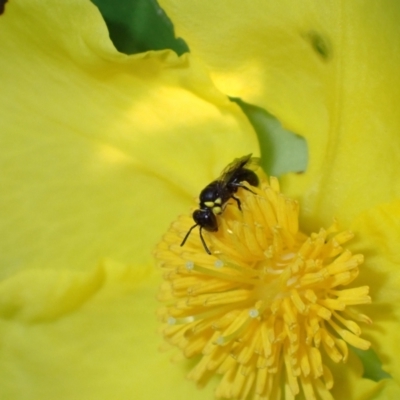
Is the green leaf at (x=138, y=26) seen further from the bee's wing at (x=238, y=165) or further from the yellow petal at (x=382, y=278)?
the yellow petal at (x=382, y=278)

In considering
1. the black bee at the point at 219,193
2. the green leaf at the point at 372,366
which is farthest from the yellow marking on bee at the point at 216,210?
the green leaf at the point at 372,366

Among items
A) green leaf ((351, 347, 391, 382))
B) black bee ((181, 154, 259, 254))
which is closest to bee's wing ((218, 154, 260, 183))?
black bee ((181, 154, 259, 254))

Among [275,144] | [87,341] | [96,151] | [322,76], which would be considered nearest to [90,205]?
[96,151]

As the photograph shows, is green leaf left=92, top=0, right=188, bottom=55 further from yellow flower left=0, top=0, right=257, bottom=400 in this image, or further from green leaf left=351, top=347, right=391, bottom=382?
green leaf left=351, top=347, right=391, bottom=382

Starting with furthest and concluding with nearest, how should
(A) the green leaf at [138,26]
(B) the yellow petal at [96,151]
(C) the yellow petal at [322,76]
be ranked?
(A) the green leaf at [138,26] → (B) the yellow petal at [96,151] → (C) the yellow petal at [322,76]

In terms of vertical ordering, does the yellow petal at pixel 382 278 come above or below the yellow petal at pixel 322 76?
below

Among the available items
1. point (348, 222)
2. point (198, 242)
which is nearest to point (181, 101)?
point (198, 242)
